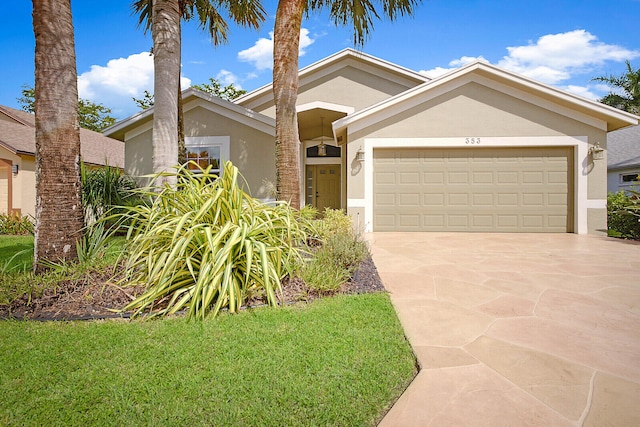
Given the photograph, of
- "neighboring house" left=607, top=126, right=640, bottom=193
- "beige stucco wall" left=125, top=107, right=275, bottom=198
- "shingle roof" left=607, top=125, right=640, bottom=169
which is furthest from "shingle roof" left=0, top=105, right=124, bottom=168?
"shingle roof" left=607, top=125, right=640, bottom=169

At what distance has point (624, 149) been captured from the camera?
52.0ft

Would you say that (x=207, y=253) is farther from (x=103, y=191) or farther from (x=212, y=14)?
(x=212, y=14)

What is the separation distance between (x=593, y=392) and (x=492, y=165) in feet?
27.1

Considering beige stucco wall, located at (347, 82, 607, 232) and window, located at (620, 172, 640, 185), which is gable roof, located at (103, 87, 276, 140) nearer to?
beige stucco wall, located at (347, 82, 607, 232)

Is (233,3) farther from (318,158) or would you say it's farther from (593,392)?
(593,392)

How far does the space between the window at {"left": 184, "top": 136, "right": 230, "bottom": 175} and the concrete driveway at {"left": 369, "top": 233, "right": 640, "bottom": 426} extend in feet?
23.0

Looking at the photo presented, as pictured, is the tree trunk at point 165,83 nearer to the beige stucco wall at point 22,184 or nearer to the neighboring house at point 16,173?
the neighboring house at point 16,173

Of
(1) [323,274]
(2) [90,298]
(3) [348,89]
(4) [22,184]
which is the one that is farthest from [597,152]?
(4) [22,184]

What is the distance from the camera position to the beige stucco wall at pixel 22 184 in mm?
11398

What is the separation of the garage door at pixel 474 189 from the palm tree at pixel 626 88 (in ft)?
50.5

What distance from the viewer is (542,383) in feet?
6.79

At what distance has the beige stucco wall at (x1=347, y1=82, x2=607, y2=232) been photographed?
348 inches

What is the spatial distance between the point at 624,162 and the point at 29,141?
82.3 ft

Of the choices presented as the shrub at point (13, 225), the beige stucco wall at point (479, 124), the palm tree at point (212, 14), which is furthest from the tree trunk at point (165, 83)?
the shrub at point (13, 225)
